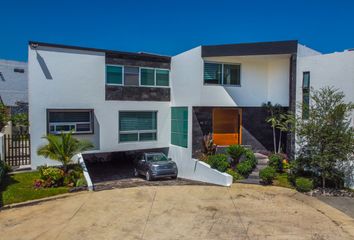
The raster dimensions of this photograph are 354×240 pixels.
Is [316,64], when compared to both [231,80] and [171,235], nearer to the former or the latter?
[231,80]

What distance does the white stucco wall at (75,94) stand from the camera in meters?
15.2

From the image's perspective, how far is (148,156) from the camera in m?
17.1

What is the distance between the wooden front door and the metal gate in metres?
10.9

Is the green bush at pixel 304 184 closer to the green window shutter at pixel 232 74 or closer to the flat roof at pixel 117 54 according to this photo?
the green window shutter at pixel 232 74

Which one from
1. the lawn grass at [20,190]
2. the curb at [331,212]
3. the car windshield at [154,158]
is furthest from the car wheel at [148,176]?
the curb at [331,212]

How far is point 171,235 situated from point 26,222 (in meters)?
4.72

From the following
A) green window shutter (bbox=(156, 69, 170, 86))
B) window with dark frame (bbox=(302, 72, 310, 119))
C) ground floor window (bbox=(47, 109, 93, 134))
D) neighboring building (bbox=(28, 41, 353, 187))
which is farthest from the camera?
green window shutter (bbox=(156, 69, 170, 86))

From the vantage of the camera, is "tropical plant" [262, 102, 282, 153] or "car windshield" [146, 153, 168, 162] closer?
"tropical plant" [262, 102, 282, 153]

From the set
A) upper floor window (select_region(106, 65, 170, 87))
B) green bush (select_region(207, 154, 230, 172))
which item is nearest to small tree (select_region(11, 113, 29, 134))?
upper floor window (select_region(106, 65, 170, 87))

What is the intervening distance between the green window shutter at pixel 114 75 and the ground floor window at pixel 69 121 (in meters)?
2.33

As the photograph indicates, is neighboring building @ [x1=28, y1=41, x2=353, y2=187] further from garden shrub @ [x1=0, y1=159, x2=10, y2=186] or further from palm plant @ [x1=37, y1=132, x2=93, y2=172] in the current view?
palm plant @ [x1=37, y1=132, x2=93, y2=172]

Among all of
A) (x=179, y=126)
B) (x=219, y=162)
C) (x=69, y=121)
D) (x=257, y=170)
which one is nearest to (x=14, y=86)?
(x=69, y=121)

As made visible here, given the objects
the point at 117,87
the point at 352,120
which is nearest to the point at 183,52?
the point at 117,87

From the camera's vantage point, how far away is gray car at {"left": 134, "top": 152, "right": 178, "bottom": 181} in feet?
52.6
